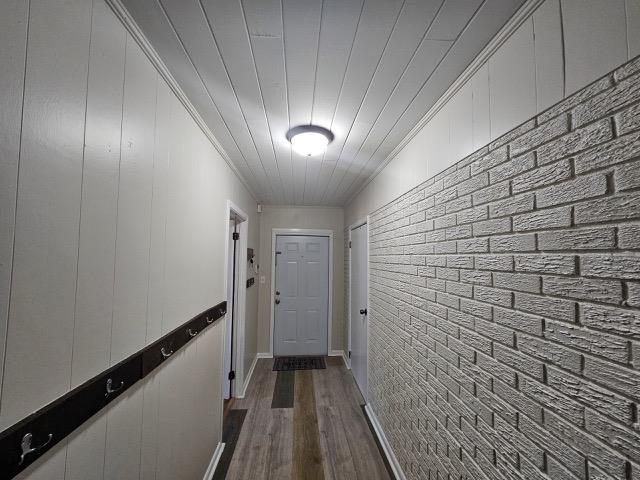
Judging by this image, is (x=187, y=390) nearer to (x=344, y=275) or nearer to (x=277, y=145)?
(x=277, y=145)

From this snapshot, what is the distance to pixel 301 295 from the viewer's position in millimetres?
4395

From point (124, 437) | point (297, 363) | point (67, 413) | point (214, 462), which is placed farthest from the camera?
point (297, 363)

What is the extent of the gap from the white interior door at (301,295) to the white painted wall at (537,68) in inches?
120

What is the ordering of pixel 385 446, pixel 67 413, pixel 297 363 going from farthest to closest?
pixel 297 363, pixel 385 446, pixel 67 413

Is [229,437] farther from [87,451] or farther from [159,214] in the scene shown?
[159,214]

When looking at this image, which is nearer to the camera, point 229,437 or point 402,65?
point 402,65

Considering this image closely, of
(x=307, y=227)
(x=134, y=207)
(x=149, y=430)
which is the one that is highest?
(x=307, y=227)

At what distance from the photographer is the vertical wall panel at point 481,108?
3.68 ft

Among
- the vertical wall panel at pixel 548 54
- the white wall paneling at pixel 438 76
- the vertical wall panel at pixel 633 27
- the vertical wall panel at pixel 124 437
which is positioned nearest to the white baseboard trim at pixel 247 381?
the vertical wall panel at pixel 124 437

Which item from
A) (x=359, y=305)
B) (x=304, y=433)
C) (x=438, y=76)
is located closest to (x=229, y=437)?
(x=304, y=433)

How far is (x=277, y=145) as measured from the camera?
2.05m

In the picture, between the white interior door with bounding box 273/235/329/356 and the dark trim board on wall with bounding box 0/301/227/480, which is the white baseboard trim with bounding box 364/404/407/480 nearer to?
the white interior door with bounding box 273/235/329/356

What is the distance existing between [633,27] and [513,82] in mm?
352

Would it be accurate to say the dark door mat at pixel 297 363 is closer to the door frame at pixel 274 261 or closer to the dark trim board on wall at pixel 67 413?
the door frame at pixel 274 261
